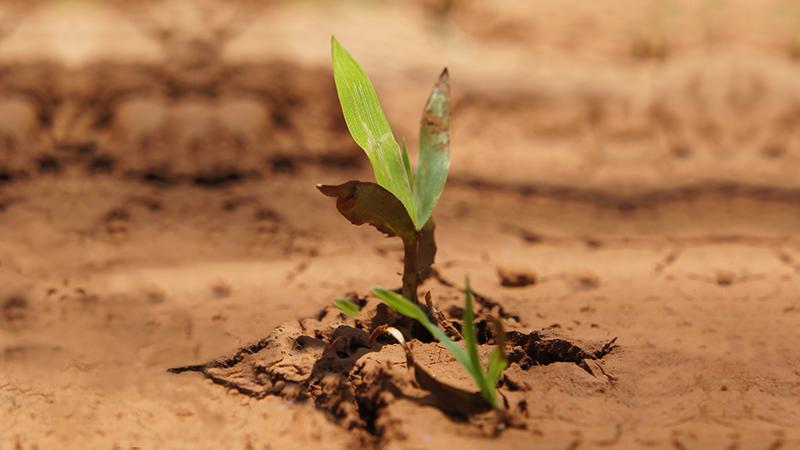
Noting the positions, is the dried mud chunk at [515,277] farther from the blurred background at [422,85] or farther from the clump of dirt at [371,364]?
the blurred background at [422,85]

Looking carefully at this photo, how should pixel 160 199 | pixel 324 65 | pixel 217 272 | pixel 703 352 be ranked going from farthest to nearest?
pixel 324 65
pixel 160 199
pixel 217 272
pixel 703 352

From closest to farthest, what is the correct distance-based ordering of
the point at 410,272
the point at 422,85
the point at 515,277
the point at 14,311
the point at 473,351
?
the point at 473,351 < the point at 410,272 < the point at 14,311 < the point at 515,277 < the point at 422,85

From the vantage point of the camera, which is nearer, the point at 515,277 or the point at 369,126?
the point at 369,126

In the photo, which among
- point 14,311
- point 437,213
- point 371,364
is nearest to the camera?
point 371,364

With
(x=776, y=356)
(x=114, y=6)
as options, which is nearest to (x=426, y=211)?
(x=776, y=356)

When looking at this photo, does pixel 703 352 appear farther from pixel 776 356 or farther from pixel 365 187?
pixel 365 187

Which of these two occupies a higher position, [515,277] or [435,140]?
[435,140]

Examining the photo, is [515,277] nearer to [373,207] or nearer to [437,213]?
[437,213]

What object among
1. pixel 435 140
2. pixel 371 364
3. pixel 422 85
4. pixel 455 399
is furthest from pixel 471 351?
pixel 422 85
